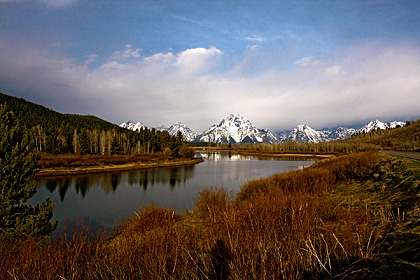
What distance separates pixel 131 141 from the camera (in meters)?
120

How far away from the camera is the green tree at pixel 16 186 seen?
13.8 metres

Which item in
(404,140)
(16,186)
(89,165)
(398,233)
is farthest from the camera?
(404,140)

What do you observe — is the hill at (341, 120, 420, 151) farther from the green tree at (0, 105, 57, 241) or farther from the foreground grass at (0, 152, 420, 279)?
the green tree at (0, 105, 57, 241)

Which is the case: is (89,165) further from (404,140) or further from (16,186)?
(404,140)

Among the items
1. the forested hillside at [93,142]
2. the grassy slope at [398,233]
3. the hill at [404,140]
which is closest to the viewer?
the grassy slope at [398,233]

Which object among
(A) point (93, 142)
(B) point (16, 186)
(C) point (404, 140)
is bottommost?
(B) point (16, 186)

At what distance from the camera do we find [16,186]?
14.7 m

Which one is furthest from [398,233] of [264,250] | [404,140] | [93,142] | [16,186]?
[93,142]

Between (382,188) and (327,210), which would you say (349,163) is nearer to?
(382,188)

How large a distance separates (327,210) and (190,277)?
646cm

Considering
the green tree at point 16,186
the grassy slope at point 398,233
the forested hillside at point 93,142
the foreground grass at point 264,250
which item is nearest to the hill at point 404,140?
the grassy slope at point 398,233

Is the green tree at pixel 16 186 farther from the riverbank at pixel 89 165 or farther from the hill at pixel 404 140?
the hill at pixel 404 140

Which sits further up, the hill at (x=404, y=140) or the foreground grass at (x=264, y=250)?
the hill at (x=404, y=140)

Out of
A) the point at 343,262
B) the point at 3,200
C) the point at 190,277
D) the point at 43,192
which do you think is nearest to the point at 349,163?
the point at 343,262
